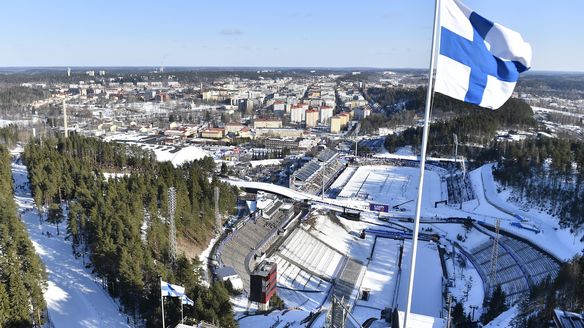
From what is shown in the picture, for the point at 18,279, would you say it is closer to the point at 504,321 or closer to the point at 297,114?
the point at 504,321

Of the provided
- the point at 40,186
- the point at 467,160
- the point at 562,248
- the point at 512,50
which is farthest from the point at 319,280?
the point at 467,160

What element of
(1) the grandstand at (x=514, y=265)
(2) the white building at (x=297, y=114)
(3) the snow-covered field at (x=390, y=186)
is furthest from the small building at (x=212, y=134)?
(1) the grandstand at (x=514, y=265)

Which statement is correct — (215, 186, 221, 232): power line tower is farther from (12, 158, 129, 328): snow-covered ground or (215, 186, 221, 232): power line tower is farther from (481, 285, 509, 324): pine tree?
(481, 285, 509, 324): pine tree

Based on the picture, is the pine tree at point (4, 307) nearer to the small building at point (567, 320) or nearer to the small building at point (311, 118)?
the small building at point (567, 320)

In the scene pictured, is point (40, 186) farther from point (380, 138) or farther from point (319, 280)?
point (380, 138)

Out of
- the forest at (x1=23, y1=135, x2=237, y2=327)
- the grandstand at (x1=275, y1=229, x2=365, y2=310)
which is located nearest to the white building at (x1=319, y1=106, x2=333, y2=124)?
the forest at (x1=23, y1=135, x2=237, y2=327)

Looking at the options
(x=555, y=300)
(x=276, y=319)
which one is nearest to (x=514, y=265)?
(x=555, y=300)
